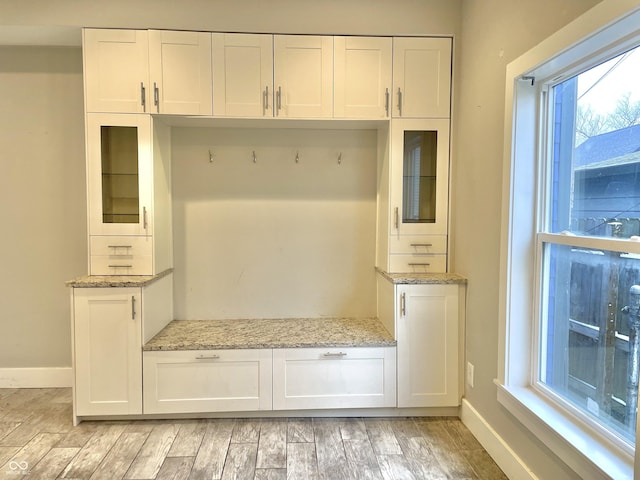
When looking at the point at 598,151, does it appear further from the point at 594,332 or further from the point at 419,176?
the point at 419,176

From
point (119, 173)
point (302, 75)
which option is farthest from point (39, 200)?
point (302, 75)

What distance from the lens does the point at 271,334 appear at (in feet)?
8.85

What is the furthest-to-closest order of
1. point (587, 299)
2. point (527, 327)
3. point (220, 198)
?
point (220, 198)
point (527, 327)
point (587, 299)

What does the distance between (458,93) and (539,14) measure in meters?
0.88

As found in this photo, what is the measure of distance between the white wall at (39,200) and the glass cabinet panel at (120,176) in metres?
0.53

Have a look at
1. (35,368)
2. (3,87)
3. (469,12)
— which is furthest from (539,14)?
(35,368)

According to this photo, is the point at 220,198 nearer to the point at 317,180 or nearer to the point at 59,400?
the point at 317,180

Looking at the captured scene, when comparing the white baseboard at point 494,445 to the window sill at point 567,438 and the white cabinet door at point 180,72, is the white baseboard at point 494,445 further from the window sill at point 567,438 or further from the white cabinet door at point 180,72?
the white cabinet door at point 180,72

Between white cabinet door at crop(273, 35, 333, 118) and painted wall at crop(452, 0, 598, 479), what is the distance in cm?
89

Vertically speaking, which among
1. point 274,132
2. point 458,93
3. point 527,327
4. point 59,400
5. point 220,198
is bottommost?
point 59,400

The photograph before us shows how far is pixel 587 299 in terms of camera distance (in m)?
1.70

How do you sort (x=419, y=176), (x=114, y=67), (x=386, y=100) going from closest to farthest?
(x=114, y=67) < (x=386, y=100) < (x=419, y=176)

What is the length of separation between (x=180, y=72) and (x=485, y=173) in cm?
197
